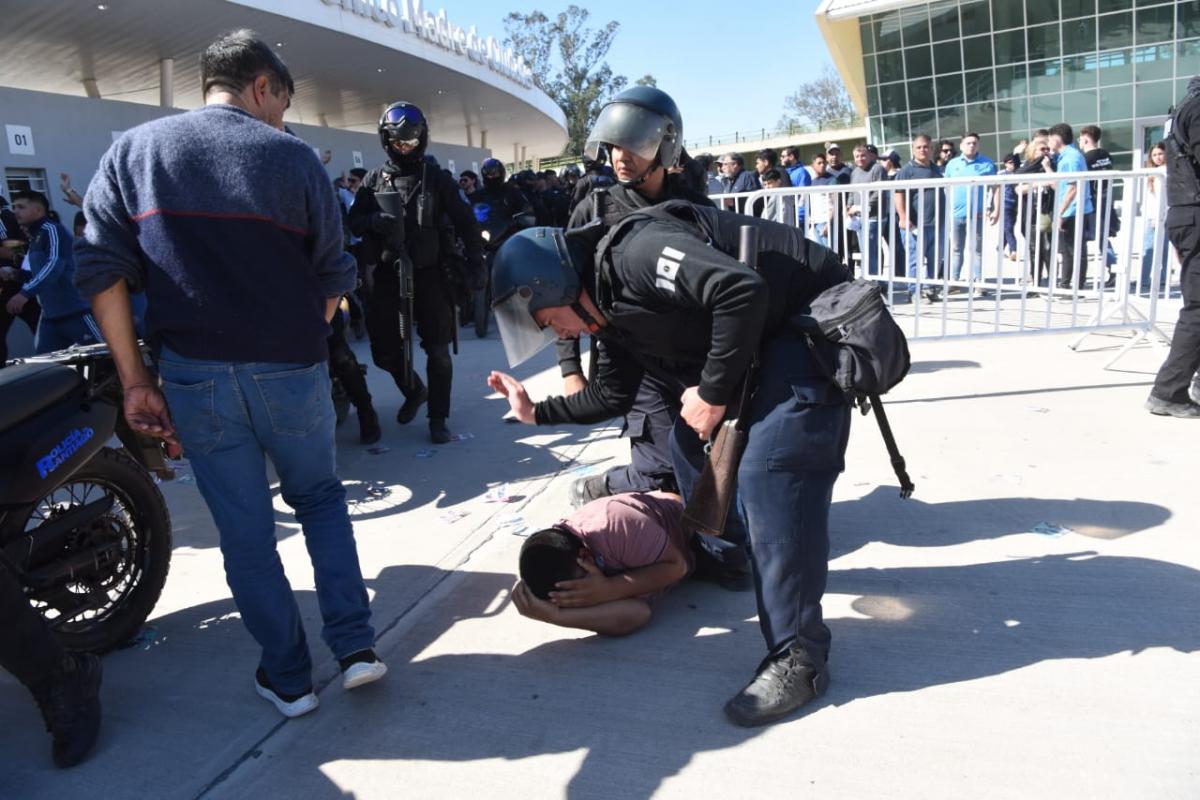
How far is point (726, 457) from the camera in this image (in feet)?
8.09

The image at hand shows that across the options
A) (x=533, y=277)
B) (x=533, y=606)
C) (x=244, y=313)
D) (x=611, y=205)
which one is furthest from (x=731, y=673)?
(x=611, y=205)

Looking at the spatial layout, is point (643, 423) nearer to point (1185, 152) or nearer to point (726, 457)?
point (726, 457)

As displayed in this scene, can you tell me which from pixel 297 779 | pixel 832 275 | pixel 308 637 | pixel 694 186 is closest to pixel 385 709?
pixel 297 779

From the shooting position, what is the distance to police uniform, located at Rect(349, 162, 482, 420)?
17.1 ft

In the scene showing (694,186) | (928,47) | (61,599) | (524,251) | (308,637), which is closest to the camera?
(524,251)

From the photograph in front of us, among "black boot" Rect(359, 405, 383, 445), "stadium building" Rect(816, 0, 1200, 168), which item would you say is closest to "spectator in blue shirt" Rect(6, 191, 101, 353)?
"black boot" Rect(359, 405, 383, 445)

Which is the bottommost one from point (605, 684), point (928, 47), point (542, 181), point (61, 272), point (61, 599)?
point (605, 684)

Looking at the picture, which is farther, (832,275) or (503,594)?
(503,594)

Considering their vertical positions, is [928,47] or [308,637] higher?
[928,47]

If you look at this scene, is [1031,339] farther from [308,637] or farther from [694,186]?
[308,637]

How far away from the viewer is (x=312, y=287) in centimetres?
246

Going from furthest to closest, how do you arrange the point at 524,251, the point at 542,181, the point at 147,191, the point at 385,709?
1. the point at 542,181
2. the point at 385,709
3. the point at 524,251
4. the point at 147,191

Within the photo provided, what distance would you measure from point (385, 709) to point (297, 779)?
34 cm

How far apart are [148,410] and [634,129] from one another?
170 cm
